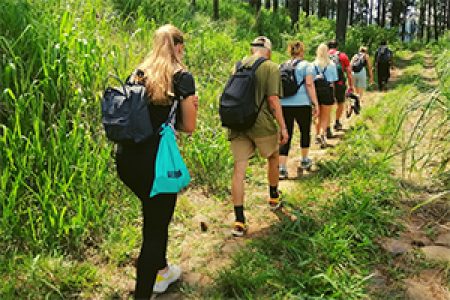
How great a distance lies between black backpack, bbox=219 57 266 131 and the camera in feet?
12.8

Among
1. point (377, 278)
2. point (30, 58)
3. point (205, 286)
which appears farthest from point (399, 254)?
point (30, 58)

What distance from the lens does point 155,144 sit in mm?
2818

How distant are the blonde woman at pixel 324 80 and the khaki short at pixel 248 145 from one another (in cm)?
289

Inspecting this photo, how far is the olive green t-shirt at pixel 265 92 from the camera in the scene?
4.08m

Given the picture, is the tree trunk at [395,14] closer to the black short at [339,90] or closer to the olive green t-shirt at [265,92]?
the black short at [339,90]

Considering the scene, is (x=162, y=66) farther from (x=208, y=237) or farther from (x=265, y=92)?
(x=208, y=237)

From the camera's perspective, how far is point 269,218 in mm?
4516

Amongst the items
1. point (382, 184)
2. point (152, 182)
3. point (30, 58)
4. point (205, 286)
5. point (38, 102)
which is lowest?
Answer: point (205, 286)

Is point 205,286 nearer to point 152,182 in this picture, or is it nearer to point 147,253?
point 147,253

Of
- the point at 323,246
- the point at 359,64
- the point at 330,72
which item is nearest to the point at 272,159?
the point at 323,246

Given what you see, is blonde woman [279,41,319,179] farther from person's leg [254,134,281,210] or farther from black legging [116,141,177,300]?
black legging [116,141,177,300]

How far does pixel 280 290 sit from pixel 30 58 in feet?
11.4

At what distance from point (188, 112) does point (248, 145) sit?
4.92 ft

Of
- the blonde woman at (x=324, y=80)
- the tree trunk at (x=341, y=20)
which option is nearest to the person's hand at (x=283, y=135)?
the blonde woman at (x=324, y=80)
